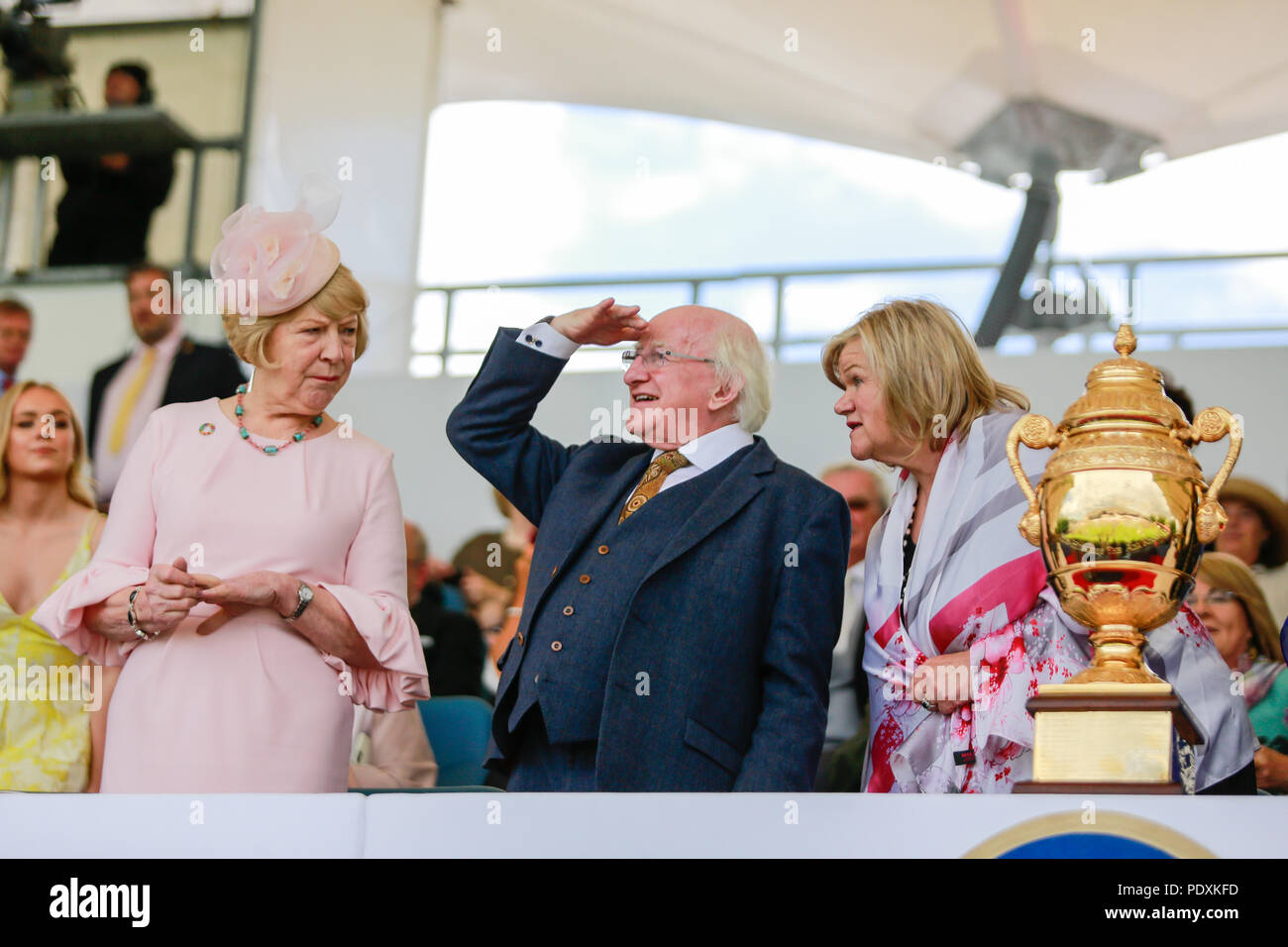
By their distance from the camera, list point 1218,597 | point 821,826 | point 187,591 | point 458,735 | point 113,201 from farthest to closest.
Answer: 1. point 113,201
2. point 458,735
3. point 1218,597
4. point 187,591
5. point 821,826

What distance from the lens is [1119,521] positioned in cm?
146

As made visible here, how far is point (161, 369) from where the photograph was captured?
4.79 metres

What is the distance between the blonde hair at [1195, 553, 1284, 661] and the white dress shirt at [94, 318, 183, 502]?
3183mm

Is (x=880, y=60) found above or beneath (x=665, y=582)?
above

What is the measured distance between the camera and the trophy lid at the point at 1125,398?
4.94 feet

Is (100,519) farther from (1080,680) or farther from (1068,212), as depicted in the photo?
(1068,212)

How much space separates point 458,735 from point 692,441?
1.26 metres

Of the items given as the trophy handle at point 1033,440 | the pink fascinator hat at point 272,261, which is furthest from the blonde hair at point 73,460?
the trophy handle at point 1033,440

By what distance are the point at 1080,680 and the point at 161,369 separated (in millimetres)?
3953

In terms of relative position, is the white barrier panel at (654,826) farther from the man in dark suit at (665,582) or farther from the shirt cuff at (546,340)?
the shirt cuff at (546,340)

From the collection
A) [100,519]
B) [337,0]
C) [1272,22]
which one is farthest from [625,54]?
[100,519]

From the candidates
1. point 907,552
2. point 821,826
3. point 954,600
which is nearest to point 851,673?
point 907,552

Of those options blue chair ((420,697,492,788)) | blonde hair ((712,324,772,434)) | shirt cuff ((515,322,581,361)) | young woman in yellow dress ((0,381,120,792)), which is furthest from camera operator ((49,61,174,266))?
blonde hair ((712,324,772,434))

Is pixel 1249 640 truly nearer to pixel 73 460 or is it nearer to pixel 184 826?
pixel 184 826
